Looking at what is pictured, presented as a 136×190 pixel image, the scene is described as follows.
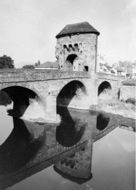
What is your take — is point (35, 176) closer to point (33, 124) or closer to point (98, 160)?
point (98, 160)

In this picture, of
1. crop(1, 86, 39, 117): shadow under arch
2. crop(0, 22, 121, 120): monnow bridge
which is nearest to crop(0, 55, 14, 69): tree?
crop(0, 22, 121, 120): monnow bridge

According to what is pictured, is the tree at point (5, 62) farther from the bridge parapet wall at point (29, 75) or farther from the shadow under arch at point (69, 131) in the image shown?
the shadow under arch at point (69, 131)

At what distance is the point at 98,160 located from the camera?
43.5 feet

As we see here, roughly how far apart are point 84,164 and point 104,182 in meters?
2.59

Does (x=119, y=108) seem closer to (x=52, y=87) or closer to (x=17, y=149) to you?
(x=52, y=87)

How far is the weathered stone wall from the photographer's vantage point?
2662 cm

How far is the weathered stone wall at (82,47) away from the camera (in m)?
26.6

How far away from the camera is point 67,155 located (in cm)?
1376

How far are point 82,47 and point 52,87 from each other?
32.6 feet

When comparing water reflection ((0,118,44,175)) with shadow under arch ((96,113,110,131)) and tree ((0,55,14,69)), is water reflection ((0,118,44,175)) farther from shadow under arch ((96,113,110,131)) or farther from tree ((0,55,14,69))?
tree ((0,55,14,69))

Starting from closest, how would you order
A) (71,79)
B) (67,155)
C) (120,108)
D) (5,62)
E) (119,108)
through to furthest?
(67,155)
(71,79)
(120,108)
(119,108)
(5,62)

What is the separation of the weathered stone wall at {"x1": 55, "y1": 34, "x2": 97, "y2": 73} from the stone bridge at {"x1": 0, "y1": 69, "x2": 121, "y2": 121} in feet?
6.46

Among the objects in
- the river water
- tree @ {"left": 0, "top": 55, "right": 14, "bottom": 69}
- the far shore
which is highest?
tree @ {"left": 0, "top": 55, "right": 14, "bottom": 69}

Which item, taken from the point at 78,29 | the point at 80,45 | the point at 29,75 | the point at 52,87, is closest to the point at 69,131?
the point at 52,87
